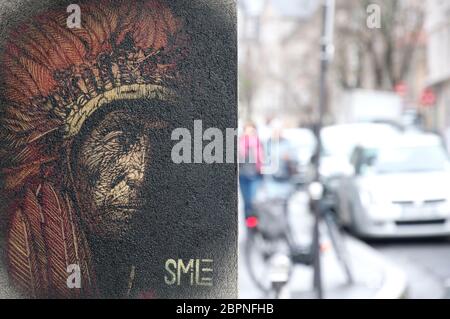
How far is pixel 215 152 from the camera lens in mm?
4676

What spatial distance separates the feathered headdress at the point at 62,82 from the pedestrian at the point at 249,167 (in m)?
5.77

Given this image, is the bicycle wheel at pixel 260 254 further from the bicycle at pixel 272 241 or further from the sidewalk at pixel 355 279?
the sidewalk at pixel 355 279

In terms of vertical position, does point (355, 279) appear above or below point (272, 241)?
below

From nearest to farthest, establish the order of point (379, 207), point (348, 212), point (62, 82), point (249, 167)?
point (62, 82) → point (379, 207) → point (249, 167) → point (348, 212)

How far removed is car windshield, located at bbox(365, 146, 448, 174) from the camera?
14.8 meters

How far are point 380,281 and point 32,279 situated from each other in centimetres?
599

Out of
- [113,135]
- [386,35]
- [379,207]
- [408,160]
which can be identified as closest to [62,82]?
[113,135]

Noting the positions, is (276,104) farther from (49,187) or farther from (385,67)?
(49,187)

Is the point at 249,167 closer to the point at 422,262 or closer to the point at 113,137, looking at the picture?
the point at 422,262

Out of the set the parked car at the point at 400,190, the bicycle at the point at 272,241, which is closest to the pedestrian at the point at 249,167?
the bicycle at the point at 272,241

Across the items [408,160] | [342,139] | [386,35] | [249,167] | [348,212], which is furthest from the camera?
[386,35]

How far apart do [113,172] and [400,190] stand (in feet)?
32.1

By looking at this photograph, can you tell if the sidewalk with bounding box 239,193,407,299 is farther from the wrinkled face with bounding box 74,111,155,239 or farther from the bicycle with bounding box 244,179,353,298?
the wrinkled face with bounding box 74,111,155,239

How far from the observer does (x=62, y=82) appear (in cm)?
466
